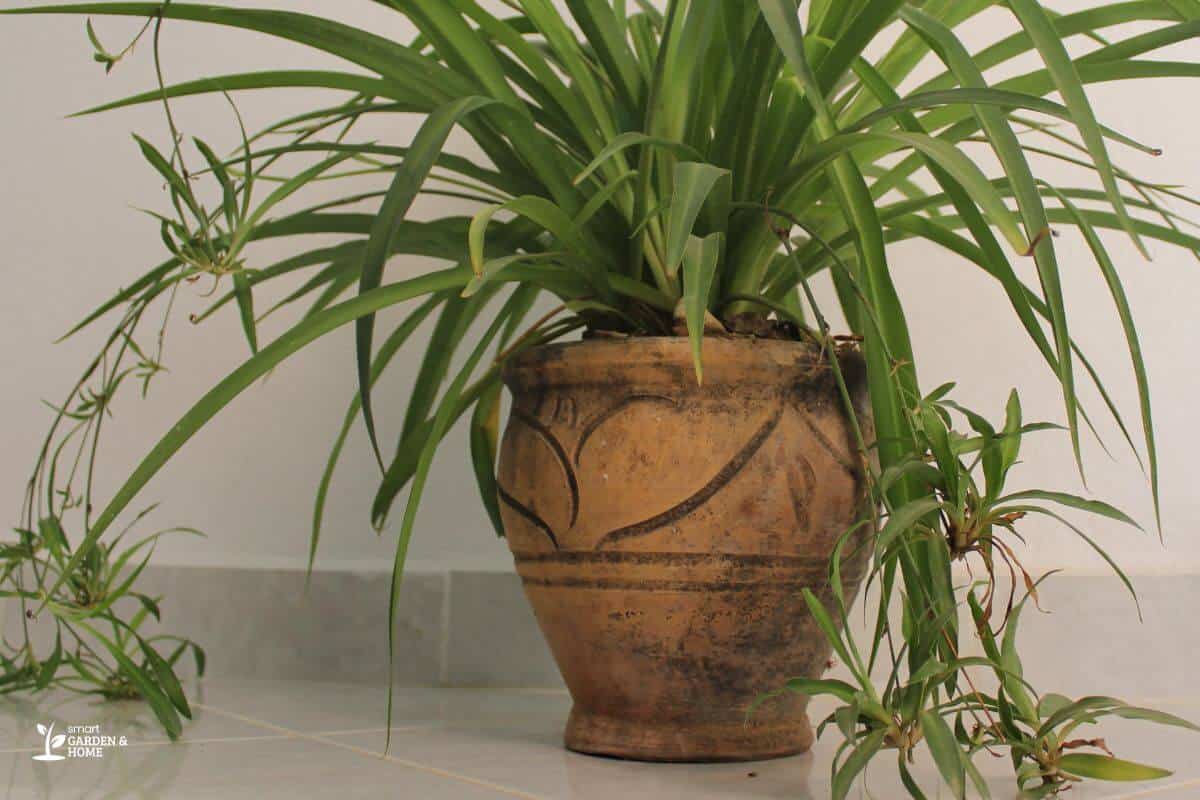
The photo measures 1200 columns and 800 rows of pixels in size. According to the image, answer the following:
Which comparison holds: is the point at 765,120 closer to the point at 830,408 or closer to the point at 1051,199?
the point at 830,408

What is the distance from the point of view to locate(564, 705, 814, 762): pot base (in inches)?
30.1

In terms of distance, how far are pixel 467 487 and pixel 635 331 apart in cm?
59

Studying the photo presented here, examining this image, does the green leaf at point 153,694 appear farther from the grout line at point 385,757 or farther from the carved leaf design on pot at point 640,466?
the carved leaf design on pot at point 640,466

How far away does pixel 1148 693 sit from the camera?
1182mm

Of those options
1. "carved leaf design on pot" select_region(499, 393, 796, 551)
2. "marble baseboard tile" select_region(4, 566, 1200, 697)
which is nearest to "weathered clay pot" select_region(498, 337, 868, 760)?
"carved leaf design on pot" select_region(499, 393, 796, 551)

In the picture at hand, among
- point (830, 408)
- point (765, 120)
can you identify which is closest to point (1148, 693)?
point (830, 408)

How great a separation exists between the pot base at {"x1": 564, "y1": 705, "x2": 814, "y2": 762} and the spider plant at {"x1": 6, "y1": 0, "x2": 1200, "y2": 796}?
8cm

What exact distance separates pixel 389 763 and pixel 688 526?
26 cm

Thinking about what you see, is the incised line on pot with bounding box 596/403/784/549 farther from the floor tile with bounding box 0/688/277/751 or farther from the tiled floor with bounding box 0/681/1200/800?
the floor tile with bounding box 0/688/277/751

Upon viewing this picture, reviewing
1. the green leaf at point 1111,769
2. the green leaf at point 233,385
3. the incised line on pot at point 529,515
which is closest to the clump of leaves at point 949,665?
the green leaf at point 1111,769

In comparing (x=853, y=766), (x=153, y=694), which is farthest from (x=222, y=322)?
(x=853, y=766)

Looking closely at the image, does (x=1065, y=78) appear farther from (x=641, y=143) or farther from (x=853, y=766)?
(x=853, y=766)

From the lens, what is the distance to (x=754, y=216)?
0.80 metres

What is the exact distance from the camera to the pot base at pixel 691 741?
766mm
